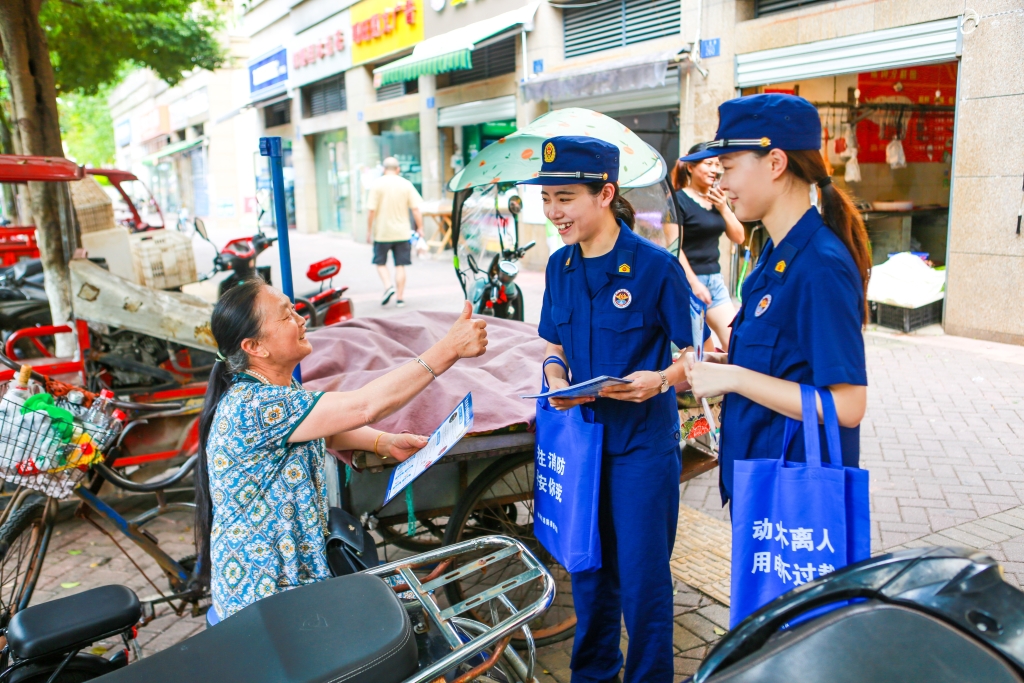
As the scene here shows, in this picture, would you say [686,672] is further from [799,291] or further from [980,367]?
[980,367]

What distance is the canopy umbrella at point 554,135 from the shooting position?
4562 millimetres

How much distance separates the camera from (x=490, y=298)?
6543 millimetres

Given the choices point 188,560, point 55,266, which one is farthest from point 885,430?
point 55,266

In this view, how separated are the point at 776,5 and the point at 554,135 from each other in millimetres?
6679

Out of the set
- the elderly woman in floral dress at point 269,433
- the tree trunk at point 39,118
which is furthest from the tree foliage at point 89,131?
the elderly woman in floral dress at point 269,433

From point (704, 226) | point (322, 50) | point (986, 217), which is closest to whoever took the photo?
point (704, 226)

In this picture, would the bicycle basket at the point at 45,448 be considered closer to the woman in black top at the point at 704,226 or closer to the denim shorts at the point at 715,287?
the woman in black top at the point at 704,226

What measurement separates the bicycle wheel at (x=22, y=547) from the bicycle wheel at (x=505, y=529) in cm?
172

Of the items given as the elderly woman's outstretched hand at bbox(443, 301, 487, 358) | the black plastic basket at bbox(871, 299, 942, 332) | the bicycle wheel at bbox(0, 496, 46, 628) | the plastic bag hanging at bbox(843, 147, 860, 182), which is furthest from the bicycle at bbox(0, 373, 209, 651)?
the plastic bag hanging at bbox(843, 147, 860, 182)

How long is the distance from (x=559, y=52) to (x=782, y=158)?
38.5 feet

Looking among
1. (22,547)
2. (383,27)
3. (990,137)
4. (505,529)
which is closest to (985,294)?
(990,137)

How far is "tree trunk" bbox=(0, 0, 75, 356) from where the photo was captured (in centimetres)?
633

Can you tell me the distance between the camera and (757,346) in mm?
2064

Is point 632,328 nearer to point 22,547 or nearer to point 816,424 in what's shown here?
point 816,424
